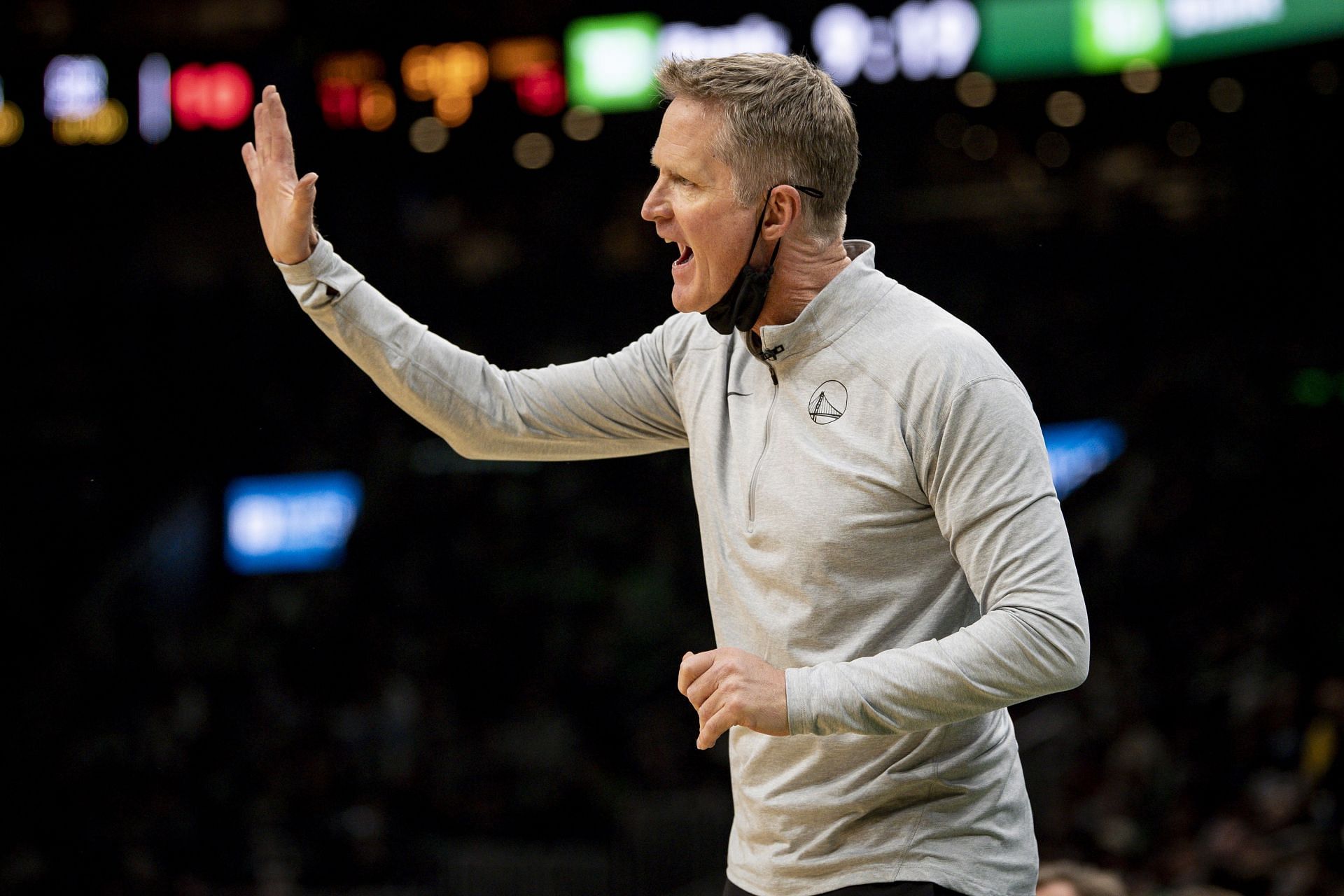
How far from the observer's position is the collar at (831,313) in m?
1.79

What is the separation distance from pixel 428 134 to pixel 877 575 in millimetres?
10491

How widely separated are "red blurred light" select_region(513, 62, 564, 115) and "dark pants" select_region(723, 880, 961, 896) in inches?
383

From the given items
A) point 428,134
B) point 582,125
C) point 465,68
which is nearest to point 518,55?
point 465,68

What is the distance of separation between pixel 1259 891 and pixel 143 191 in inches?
419

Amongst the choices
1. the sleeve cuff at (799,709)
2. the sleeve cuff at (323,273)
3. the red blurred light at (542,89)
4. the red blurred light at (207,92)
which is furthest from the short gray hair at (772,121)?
the red blurred light at (207,92)

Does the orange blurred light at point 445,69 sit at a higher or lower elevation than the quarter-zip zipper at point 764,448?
higher

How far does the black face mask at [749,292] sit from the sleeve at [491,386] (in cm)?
23

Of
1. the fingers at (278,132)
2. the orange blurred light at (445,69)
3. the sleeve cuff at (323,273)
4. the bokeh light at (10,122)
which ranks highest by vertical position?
the orange blurred light at (445,69)

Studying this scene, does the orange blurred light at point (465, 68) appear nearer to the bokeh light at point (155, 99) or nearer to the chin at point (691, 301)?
the bokeh light at point (155, 99)

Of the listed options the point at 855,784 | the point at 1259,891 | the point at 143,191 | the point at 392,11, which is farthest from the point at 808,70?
the point at 143,191

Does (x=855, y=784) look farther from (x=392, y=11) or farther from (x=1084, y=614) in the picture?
(x=392, y=11)

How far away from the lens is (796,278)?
1.85m

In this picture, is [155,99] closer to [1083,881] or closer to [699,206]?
[1083,881]

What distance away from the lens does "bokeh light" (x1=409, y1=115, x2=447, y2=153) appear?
11.4 m
